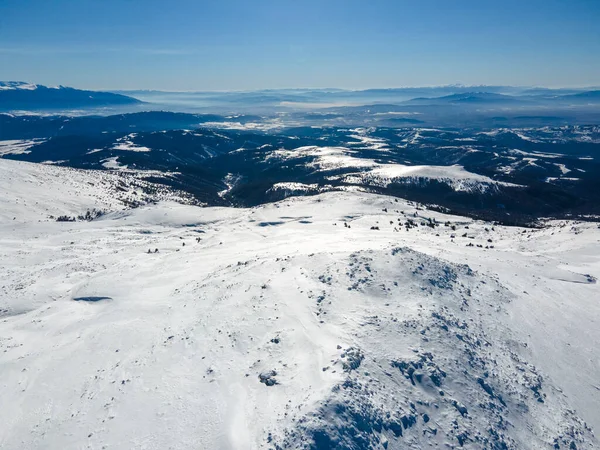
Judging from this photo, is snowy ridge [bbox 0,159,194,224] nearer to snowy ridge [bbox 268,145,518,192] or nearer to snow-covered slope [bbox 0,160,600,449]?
snow-covered slope [bbox 0,160,600,449]

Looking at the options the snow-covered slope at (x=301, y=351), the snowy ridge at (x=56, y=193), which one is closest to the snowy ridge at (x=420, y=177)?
the snowy ridge at (x=56, y=193)

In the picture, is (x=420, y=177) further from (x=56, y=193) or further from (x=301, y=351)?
(x=301, y=351)

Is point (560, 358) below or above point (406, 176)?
above

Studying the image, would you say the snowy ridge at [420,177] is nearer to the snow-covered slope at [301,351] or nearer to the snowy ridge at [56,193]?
the snowy ridge at [56,193]

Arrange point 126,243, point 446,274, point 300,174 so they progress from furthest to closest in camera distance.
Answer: point 300,174 < point 126,243 < point 446,274

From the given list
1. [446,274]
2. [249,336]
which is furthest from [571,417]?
[249,336]

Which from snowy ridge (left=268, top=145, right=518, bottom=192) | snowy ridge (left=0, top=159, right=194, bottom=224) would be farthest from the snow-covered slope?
snowy ridge (left=268, top=145, right=518, bottom=192)

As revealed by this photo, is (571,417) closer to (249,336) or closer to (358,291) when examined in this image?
(358,291)

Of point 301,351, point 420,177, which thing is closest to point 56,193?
point 301,351

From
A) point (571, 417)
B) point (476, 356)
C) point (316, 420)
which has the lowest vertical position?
point (571, 417)
